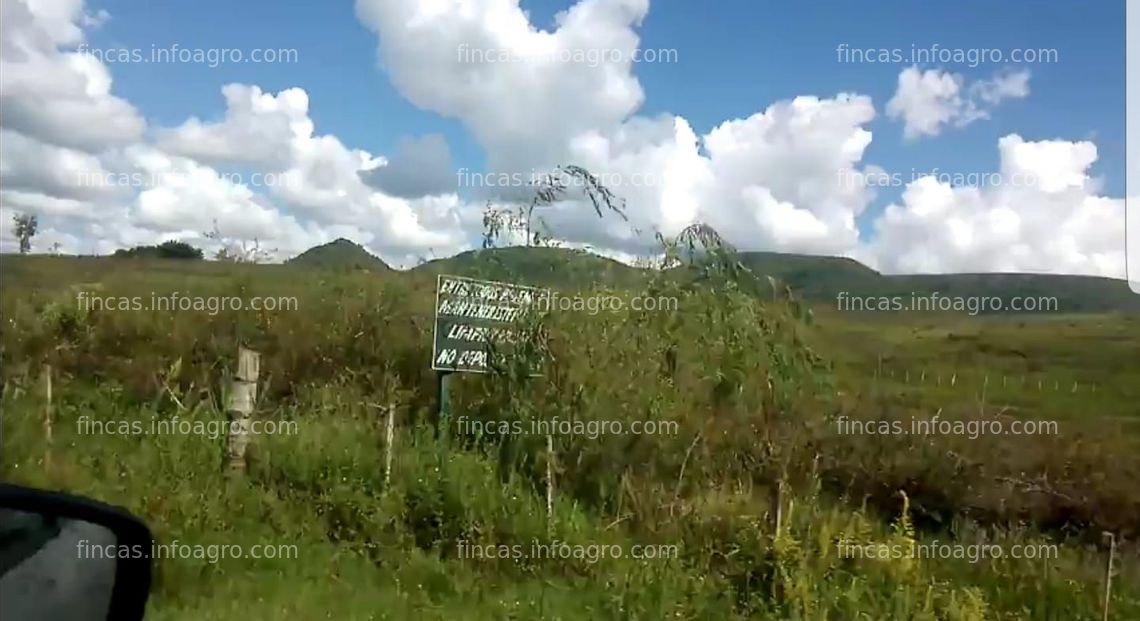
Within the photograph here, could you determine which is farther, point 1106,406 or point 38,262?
point 38,262

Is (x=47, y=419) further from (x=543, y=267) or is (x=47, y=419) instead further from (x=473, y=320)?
(x=543, y=267)

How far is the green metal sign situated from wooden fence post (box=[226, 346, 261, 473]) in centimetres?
114

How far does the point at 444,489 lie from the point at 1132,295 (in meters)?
3.74

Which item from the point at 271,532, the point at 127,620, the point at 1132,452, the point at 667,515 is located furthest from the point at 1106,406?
the point at 127,620

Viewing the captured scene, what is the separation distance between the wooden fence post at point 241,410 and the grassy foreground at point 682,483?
0.14 metres

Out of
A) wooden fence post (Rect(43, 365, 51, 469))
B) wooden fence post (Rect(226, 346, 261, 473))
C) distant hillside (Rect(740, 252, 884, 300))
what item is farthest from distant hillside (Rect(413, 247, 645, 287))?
wooden fence post (Rect(43, 365, 51, 469))

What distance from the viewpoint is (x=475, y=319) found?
5973 millimetres

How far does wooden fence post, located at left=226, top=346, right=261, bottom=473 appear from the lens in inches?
229

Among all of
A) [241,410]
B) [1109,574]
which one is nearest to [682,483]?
[1109,574]

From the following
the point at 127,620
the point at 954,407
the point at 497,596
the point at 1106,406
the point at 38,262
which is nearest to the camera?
the point at 127,620

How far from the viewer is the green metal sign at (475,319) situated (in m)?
5.91

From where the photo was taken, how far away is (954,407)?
564 cm

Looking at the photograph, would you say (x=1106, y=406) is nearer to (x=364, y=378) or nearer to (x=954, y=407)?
(x=954, y=407)

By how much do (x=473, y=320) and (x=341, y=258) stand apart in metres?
2.55
